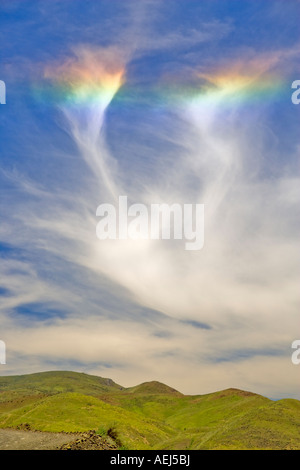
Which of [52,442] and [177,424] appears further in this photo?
[177,424]

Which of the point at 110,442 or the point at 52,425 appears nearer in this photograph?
the point at 110,442

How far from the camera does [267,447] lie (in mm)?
37125

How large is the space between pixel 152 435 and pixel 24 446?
30.4 meters

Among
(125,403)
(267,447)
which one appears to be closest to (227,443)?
(267,447)

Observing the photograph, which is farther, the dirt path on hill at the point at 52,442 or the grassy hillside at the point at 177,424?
the grassy hillside at the point at 177,424

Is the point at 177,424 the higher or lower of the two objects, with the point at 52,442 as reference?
lower

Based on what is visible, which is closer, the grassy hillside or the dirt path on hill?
the dirt path on hill
